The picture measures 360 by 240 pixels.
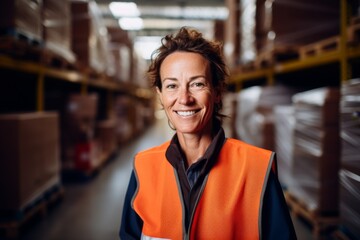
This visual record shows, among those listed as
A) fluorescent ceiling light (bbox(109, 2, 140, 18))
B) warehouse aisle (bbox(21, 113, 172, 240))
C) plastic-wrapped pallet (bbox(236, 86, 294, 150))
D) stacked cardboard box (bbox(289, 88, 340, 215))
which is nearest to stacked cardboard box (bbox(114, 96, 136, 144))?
warehouse aisle (bbox(21, 113, 172, 240))

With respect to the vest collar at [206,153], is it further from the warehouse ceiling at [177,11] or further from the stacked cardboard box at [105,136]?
the warehouse ceiling at [177,11]

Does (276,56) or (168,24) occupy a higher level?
(168,24)

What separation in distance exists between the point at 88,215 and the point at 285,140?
2576mm

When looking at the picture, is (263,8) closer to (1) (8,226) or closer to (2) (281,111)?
(2) (281,111)

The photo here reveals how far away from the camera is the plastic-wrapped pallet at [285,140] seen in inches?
144

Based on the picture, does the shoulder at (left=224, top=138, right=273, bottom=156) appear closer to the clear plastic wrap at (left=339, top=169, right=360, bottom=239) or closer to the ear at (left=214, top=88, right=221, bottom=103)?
the ear at (left=214, top=88, right=221, bottom=103)

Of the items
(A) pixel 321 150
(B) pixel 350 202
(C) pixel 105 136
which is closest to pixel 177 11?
(C) pixel 105 136

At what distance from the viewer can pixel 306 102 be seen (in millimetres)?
3209

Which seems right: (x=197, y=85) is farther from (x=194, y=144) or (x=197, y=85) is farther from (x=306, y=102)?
(x=306, y=102)

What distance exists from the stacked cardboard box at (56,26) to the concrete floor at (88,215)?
2.01 metres

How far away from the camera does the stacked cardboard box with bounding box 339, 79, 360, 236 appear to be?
230 cm

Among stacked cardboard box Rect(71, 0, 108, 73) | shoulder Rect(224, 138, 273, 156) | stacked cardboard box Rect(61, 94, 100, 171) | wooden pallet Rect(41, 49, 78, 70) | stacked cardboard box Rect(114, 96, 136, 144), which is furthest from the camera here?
stacked cardboard box Rect(114, 96, 136, 144)

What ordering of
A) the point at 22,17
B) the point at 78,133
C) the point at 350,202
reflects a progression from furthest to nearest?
the point at 78,133 → the point at 22,17 → the point at 350,202

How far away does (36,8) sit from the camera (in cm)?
338
